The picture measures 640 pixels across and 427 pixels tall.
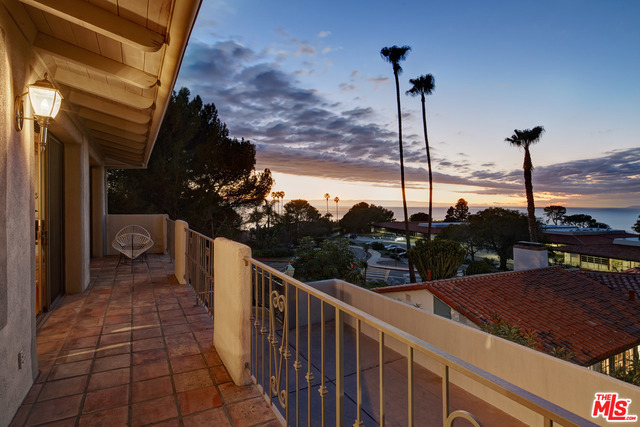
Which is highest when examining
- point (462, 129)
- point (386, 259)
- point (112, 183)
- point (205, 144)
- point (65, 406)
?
point (462, 129)

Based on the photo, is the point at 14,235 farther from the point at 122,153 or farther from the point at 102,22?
the point at 122,153

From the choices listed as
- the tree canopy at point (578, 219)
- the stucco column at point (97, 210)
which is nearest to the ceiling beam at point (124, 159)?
the stucco column at point (97, 210)

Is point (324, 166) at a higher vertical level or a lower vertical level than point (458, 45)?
lower

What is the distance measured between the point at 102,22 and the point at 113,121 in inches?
127

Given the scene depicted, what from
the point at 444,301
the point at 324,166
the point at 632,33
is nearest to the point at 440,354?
the point at 444,301

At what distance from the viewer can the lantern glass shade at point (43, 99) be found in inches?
97.0

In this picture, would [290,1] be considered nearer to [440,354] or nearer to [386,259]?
[440,354]

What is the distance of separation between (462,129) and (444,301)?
19.8 metres

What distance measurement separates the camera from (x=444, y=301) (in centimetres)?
916

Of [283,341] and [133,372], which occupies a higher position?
[283,341]

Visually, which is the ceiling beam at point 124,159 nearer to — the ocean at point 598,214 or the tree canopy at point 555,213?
the ocean at point 598,214

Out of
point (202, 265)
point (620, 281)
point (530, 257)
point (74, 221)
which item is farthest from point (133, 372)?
point (620, 281)

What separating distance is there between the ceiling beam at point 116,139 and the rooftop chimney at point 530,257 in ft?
47.8

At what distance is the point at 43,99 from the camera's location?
2.51 metres
